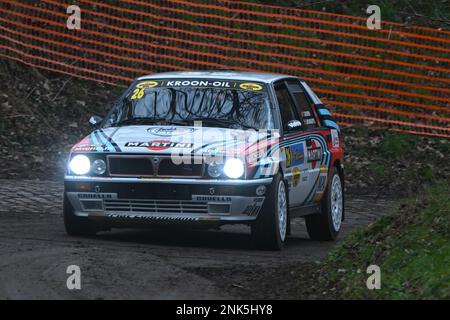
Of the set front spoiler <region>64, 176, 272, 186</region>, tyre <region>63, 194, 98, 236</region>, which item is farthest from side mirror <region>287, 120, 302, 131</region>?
tyre <region>63, 194, 98, 236</region>

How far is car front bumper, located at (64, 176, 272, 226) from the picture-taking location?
36.5ft

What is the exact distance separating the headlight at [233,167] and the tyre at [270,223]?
13.4 inches

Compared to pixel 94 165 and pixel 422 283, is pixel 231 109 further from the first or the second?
pixel 422 283

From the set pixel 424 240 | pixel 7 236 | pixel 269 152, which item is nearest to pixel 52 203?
pixel 7 236

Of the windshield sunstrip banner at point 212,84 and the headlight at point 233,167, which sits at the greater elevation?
the windshield sunstrip banner at point 212,84

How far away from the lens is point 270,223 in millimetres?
11289

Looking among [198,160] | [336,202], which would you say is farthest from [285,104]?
[198,160]

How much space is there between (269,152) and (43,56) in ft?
33.2

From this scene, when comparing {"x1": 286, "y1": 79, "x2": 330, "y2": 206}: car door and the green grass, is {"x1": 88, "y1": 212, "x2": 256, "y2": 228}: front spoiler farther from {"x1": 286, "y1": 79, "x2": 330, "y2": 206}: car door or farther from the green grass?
the green grass

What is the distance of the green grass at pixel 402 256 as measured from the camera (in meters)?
8.30

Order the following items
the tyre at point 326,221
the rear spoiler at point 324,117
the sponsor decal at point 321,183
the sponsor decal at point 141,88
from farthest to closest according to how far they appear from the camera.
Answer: the rear spoiler at point 324,117 < the tyre at point 326,221 < the sponsor decal at point 321,183 < the sponsor decal at point 141,88

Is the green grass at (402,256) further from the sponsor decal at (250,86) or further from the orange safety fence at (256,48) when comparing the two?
the orange safety fence at (256,48)

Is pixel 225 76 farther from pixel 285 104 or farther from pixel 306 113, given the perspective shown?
pixel 306 113

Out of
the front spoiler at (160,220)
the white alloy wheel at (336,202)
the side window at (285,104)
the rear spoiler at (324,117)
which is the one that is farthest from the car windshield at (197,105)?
the white alloy wheel at (336,202)
